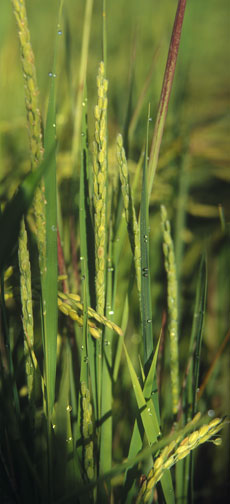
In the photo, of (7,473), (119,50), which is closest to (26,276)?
(7,473)

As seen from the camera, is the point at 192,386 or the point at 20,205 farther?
the point at 192,386

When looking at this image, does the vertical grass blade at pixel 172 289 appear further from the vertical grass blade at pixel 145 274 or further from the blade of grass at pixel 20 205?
the blade of grass at pixel 20 205

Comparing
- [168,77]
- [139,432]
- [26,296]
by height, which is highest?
[168,77]

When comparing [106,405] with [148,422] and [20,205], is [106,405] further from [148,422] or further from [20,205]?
[20,205]

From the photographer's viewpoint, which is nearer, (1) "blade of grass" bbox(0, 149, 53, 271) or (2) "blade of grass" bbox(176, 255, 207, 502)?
(1) "blade of grass" bbox(0, 149, 53, 271)

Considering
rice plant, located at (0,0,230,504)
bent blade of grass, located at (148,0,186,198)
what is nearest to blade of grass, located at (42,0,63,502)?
rice plant, located at (0,0,230,504)

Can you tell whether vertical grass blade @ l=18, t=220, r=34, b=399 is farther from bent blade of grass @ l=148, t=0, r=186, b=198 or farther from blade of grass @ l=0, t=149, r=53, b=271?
bent blade of grass @ l=148, t=0, r=186, b=198

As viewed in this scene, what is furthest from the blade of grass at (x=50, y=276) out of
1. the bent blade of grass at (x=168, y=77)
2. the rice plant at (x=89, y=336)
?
the bent blade of grass at (x=168, y=77)

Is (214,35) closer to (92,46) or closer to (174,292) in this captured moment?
(92,46)

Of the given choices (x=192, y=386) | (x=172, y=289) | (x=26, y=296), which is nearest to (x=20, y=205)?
(x=26, y=296)

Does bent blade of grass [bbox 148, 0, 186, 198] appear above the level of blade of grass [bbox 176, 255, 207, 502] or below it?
above

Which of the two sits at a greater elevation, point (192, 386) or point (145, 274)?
point (145, 274)
